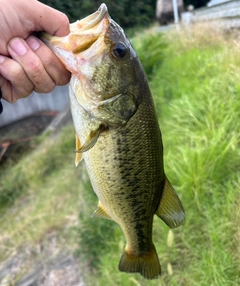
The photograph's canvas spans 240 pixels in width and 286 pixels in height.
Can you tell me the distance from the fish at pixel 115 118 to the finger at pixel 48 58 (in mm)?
36

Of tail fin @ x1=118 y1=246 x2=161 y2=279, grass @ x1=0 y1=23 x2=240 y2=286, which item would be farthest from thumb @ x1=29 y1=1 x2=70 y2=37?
grass @ x1=0 y1=23 x2=240 y2=286

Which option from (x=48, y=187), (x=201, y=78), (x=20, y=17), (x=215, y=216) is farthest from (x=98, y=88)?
(x=48, y=187)

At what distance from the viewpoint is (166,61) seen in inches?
278

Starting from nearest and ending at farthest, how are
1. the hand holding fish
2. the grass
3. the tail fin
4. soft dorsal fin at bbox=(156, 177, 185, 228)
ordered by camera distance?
the hand holding fish → soft dorsal fin at bbox=(156, 177, 185, 228) → the tail fin → the grass

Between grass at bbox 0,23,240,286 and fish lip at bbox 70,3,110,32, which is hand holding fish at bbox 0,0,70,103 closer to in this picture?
fish lip at bbox 70,3,110,32

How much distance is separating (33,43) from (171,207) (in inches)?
40.1

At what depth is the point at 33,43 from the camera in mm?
1594

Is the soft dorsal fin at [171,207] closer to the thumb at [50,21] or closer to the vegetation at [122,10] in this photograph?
the thumb at [50,21]

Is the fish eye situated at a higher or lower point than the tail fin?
higher

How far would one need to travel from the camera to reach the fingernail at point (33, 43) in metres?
1.59

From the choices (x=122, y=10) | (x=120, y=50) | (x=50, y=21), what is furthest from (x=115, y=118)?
(x=122, y=10)

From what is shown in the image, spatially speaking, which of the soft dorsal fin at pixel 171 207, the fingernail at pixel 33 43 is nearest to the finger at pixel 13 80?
the fingernail at pixel 33 43

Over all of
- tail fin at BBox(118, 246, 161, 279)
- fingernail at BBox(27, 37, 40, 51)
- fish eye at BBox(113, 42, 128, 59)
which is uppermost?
fingernail at BBox(27, 37, 40, 51)

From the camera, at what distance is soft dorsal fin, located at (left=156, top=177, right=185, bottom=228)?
173 cm
